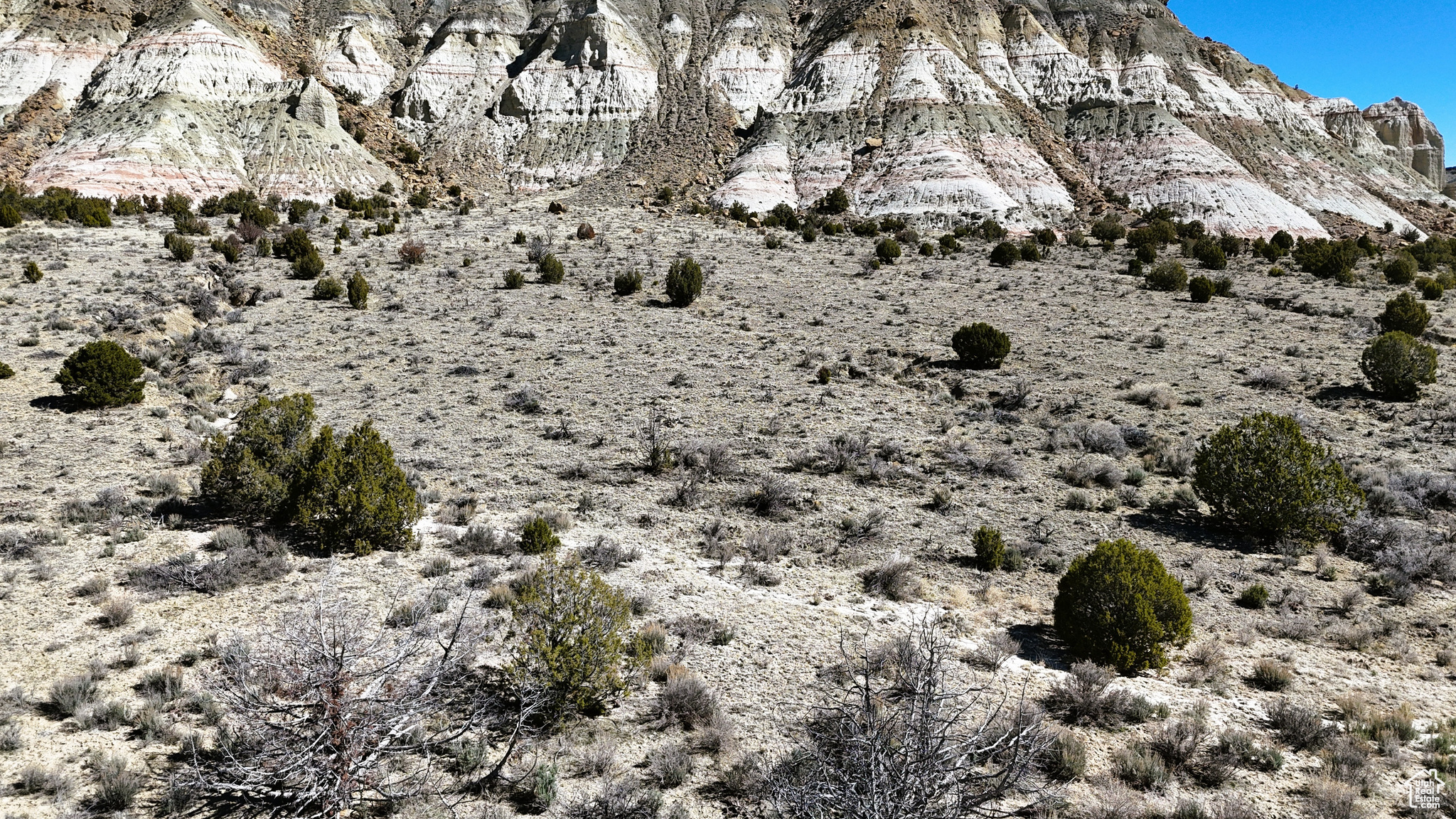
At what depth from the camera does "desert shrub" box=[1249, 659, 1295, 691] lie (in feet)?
26.5

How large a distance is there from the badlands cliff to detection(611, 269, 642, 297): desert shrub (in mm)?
25609

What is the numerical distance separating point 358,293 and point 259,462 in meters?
15.2

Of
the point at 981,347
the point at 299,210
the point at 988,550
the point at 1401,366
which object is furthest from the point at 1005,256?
the point at 299,210

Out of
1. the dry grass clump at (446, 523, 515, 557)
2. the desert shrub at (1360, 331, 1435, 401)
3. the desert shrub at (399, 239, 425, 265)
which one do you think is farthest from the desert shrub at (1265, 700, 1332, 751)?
the desert shrub at (399, 239, 425, 265)

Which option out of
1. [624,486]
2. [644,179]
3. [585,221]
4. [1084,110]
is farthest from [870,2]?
[624,486]

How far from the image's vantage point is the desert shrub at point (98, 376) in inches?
606

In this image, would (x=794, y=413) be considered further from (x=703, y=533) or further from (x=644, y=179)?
(x=644, y=179)

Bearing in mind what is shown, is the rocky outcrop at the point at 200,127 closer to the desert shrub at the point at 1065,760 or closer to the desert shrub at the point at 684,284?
the desert shrub at the point at 684,284

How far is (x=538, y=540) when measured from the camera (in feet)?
35.3

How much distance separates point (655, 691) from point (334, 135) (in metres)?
57.5

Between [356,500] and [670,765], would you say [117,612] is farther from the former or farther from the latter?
[670,765]

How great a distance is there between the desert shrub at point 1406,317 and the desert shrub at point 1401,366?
5.33 metres

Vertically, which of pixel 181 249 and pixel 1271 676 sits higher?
pixel 181 249

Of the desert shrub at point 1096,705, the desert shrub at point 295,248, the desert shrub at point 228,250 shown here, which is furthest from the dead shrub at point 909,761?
the desert shrub at point 228,250
